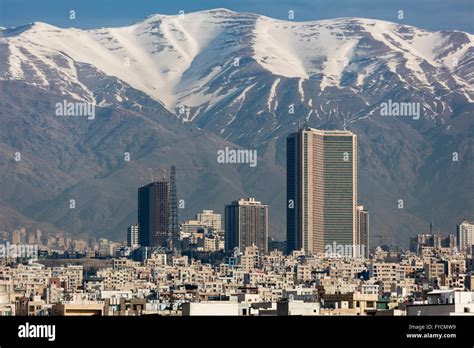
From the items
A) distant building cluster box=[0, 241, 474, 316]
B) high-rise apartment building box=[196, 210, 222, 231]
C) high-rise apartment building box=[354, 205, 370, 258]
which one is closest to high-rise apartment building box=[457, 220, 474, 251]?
distant building cluster box=[0, 241, 474, 316]

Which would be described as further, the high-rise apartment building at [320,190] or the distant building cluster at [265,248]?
the high-rise apartment building at [320,190]

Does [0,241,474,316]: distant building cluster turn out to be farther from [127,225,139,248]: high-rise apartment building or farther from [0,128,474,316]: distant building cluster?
[127,225,139,248]: high-rise apartment building

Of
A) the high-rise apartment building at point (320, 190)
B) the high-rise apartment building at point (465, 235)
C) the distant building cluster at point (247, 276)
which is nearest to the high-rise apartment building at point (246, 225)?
the high-rise apartment building at point (320, 190)

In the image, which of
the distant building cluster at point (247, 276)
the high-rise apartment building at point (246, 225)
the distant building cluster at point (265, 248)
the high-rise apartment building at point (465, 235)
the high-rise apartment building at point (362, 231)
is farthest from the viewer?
the high-rise apartment building at point (246, 225)

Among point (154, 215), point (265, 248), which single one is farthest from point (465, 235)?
point (154, 215)

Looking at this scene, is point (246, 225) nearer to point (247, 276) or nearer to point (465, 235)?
point (465, 235)

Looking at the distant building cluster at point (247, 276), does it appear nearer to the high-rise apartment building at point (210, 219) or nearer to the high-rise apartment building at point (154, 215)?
the high-rise apartment building at point (154, 215)
